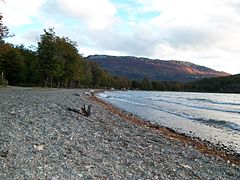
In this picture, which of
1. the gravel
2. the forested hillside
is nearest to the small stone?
the gravel

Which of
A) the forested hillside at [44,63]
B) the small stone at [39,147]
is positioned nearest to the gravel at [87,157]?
the small stone at [39,147]

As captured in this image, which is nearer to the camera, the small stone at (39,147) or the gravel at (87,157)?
the gravel at (87,157)

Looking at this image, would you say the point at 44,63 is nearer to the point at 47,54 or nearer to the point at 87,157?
the point at 47,54

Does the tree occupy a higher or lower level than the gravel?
higher

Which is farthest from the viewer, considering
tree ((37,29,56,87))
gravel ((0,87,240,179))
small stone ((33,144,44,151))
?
tree ((37,29,56,87))

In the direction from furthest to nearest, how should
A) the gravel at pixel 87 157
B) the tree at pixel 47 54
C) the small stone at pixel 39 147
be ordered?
the tree at pixel 47 54 < the small stone at pixel 39 147 < the gravel at pixel 87 157

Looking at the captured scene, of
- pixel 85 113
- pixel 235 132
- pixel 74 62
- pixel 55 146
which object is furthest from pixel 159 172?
pixel 74 62

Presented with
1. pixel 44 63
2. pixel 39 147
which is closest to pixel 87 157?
pixel 39 147

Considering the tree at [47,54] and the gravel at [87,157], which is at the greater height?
the tree at [47,54]

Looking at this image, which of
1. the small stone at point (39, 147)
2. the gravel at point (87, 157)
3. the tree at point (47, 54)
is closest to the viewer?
the gravel at point (87, 157)

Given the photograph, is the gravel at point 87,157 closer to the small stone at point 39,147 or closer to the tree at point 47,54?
the small stone at point 39,147

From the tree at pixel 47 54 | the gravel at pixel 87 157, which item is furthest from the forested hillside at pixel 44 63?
the gravel at pixel 87 157

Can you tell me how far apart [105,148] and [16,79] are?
3501 inches

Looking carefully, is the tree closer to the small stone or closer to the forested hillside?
the forested hillside
